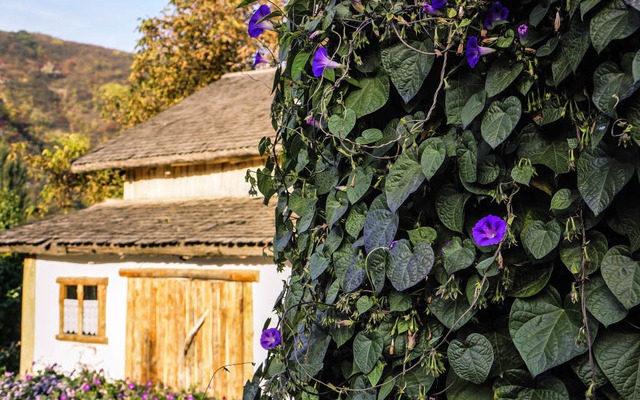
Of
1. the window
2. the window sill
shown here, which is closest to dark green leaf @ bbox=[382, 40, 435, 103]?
the window

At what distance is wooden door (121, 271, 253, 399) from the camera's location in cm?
884

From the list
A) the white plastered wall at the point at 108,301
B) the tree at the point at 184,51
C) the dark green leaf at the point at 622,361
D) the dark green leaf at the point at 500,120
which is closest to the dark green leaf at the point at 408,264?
the dark green leaf at the point at 500,120


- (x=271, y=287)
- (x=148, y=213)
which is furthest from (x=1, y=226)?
(x=271, y=287)

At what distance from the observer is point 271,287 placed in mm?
8633

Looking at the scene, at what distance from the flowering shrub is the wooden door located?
8.0 inches

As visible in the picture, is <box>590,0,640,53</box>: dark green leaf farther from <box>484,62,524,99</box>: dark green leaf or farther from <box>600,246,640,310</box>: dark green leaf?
<box>600,246,640,310</box>: dark green leaf

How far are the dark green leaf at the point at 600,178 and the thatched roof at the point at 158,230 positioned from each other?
6.52 metres

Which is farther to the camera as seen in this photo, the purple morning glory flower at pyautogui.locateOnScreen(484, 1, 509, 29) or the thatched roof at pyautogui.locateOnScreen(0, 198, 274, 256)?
the thatched roof at pyautogui.locateOnScreen(0, 198, 274, 256)

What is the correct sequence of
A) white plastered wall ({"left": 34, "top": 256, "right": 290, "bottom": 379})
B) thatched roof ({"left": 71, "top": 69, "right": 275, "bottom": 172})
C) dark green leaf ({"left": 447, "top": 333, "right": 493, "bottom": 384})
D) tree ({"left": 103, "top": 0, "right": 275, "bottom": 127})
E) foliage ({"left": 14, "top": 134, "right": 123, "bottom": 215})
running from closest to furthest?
1. dark green leaf ({"left": 447, "top": 333, "right": 493, "bottom": 384})
2. white plastered wall ({"left": 34, "top": 256, "right": 290, "bottom": 379})
3. thatched roof ({"left": 71, "top": 69, "right": 275, "bottom": 172})
4. foliage ({"left": 14, "top": 134, "right": 123, "bottom": 215})
5. tree ({"left": 103, "top": 0, "right": 275, "bottom": 127})

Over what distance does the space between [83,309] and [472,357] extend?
10.1 meters

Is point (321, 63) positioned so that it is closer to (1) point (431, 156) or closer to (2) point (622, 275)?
(1) point (431, 156)

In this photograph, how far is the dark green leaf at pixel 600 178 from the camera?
48.7 inches

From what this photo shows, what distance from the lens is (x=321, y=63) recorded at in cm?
163

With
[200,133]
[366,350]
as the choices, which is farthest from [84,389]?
[366,350]
